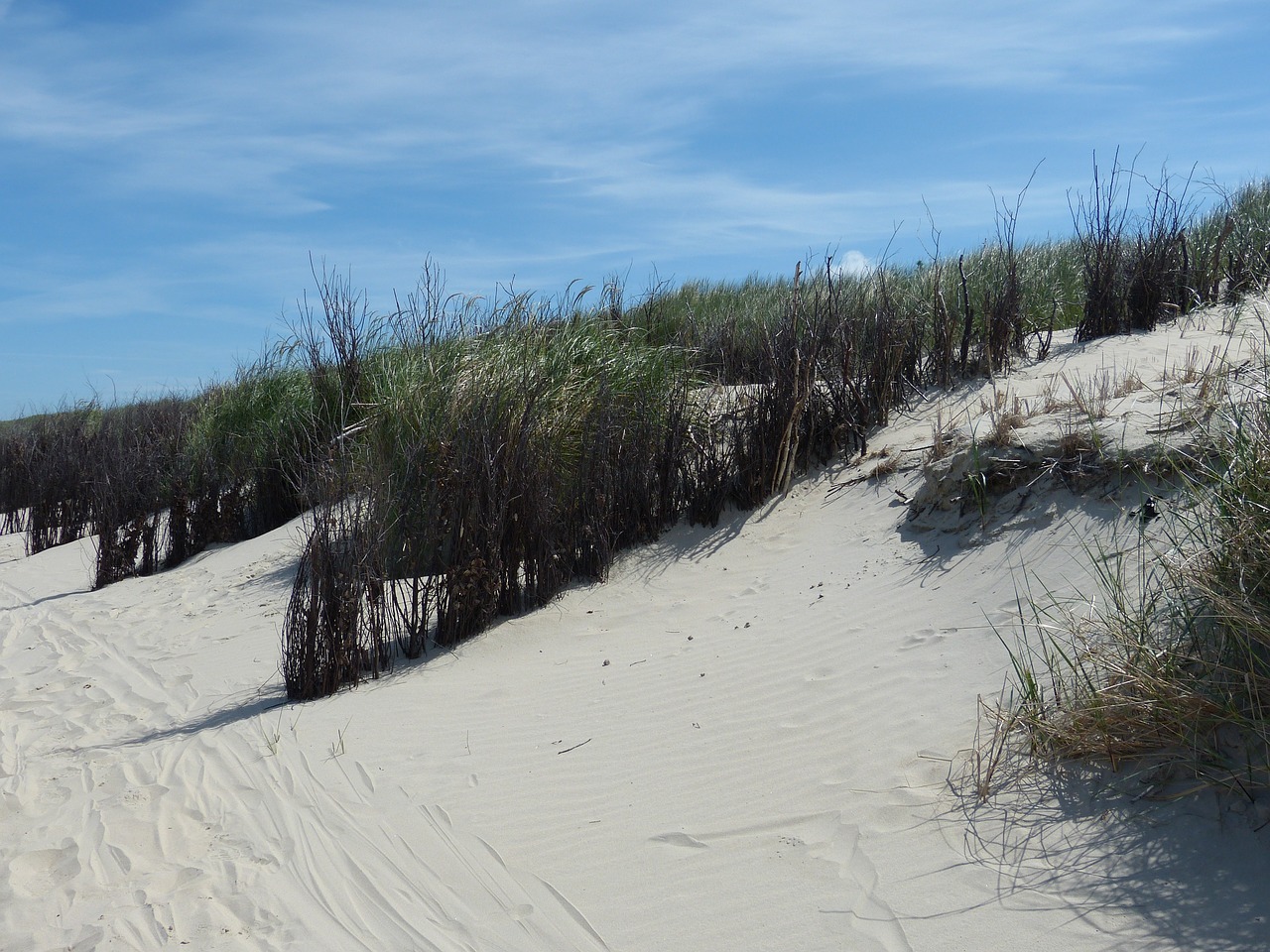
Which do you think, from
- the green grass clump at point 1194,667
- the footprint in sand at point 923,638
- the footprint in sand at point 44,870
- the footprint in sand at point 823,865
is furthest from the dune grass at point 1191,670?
the footprint in sand at point 44,870

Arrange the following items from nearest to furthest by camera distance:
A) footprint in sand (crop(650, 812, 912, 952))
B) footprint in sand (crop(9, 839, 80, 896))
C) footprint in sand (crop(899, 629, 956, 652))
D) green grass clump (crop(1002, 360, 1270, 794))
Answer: footprint in sand (crop(650, 812, 912, 952)) < green grass clump (crop(1002, 360, 1270, 794)) < footprint in sand (crop(9, 839, 80, 896)) < footprint in sand (crop(899, 629, 956, 652))

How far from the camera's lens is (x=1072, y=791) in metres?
3.08

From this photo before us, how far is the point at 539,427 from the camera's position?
7.03m

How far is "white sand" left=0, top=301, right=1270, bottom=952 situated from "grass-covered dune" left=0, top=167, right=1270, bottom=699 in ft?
1.56

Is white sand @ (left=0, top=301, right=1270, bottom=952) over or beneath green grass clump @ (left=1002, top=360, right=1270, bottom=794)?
beneath

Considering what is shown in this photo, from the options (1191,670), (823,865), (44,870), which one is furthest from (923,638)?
(44,870)

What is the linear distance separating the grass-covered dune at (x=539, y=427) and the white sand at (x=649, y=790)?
18.7 inches

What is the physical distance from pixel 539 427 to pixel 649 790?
12.0 ft

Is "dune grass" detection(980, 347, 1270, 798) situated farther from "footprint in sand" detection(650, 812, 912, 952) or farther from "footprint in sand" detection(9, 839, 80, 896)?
"footprint in sand" detection(9, 839, 80, 896)

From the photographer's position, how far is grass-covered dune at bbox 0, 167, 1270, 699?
235 inches

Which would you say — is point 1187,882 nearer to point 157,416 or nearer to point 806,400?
point 806,400

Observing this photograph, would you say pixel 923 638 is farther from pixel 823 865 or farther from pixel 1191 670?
pixel 823 865

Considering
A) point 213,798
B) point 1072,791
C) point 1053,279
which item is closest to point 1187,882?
point 1072,791

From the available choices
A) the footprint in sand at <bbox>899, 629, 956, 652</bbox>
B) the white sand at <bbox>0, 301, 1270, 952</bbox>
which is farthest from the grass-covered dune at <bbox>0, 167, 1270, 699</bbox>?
the footprint in sand at <bbox>899, 629, 956, 652</bbox>
